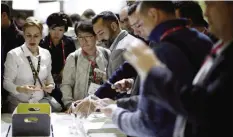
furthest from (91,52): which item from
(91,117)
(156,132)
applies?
(156,132)

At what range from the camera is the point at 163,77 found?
1.11m

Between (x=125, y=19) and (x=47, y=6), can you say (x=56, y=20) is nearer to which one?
(x=125, y=19)

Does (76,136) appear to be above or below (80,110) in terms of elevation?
below

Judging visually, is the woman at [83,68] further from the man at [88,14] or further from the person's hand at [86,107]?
→ the man at [88,14]

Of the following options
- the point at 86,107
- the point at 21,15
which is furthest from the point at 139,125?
the point at 21,15

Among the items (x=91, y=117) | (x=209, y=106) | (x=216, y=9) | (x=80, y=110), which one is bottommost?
(x=91, y=117)

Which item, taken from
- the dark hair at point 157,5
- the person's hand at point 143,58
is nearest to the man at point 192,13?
the dark hair at point 157,5

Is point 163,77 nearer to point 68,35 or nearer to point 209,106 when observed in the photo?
point 209,106

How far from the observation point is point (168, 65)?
121 cm

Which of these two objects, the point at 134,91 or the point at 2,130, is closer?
the point at 134,91

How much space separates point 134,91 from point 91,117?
3.19 ft

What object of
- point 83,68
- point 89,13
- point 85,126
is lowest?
point 85,126

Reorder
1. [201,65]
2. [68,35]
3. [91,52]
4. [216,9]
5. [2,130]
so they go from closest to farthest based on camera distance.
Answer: [216,9] → [201,65] → [2,130] → [91,52] → [68,35]

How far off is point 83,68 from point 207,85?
6.45 feet
